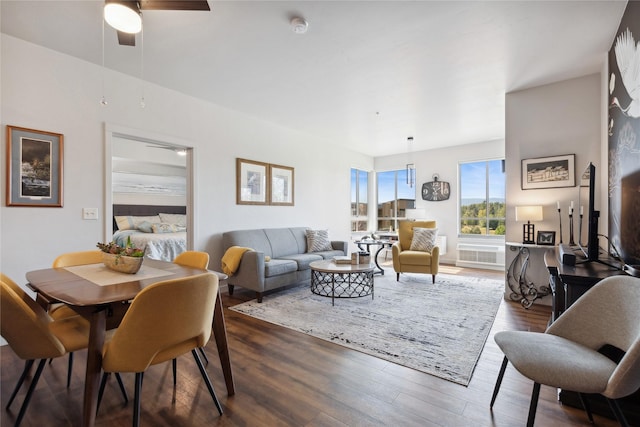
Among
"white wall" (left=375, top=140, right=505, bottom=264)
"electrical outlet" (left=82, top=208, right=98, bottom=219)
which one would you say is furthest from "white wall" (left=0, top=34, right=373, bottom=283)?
"white wall" (left=375, top=140, right=505, bottom=264)

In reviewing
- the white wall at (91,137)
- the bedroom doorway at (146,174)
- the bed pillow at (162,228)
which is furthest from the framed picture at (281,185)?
Result: the bed pillow at (162,228)

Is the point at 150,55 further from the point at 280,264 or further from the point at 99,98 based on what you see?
the point at 280,264

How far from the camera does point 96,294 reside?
143 centimetres

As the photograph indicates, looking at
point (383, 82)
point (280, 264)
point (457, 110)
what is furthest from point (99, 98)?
point (457, 110)

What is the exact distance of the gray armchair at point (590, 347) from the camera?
121cm

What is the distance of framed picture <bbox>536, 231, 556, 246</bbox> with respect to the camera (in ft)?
12.1

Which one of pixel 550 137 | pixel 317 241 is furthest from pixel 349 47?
pixel 317 241

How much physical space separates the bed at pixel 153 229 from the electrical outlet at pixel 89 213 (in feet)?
4.95

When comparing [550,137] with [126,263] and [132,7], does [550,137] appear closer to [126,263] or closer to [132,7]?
[132,7]

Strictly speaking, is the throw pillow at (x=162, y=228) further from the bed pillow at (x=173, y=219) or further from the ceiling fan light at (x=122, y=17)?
the ceiling fan light at (x=122, y=17)

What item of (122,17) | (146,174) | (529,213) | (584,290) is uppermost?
(122,17)

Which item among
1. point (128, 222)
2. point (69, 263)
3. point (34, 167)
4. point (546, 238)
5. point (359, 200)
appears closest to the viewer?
point (69, 263)

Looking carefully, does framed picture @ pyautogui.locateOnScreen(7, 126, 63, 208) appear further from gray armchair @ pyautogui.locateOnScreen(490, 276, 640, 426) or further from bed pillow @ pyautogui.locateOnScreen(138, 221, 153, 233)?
gray armchair @ pyautogui.locateOnScreen(490, 276, 640, 426)

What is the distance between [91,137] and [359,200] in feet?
19.5
